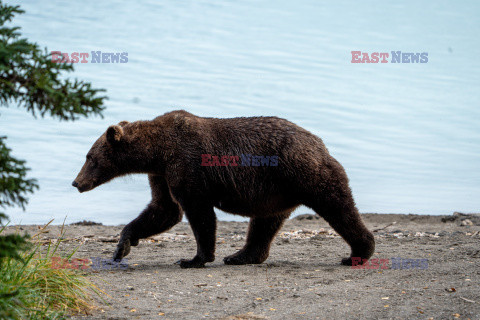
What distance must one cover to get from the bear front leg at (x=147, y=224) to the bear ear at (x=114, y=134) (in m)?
1.17

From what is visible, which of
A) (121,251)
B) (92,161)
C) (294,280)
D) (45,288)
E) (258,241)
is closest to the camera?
(45,288)

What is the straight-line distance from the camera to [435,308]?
693 cm

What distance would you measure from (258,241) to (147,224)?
68.3 inches

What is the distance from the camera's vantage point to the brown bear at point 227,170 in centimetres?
894

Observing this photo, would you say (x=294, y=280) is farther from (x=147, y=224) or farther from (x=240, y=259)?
(x=147, y=224)

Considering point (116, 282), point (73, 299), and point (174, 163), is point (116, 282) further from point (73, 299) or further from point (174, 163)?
point (174, 163)

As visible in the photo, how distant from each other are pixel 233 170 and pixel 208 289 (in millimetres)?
2005

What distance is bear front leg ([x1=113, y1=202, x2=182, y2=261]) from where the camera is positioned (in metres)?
9.41

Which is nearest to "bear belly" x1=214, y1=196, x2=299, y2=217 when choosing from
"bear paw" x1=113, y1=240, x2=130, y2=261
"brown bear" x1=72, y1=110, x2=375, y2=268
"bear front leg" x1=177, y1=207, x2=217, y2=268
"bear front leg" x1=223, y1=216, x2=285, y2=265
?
"brown bear" x1=72, y1=110, x2=375, y2=268

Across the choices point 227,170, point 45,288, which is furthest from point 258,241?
point 45,288

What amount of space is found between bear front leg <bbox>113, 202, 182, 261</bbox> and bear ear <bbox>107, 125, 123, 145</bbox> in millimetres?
1171

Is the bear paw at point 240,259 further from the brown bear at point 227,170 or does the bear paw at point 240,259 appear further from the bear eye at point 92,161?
the bear eye at point 92,161

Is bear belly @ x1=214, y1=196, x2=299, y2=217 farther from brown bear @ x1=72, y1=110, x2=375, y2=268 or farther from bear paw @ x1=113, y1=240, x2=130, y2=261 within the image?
bear paw @ x1=113, y1=240, x2=130, y2=261

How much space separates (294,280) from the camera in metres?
8.28
